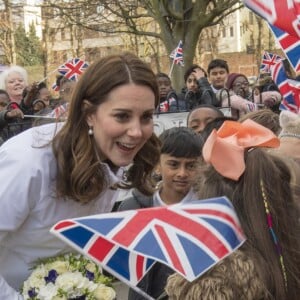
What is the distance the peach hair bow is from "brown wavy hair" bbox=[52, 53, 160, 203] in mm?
468

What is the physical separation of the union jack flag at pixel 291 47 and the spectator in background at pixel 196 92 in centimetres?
368

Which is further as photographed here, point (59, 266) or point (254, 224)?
point (59, 266)

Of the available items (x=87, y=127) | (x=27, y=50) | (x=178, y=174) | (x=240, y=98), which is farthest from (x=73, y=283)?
(x=27, y=50)

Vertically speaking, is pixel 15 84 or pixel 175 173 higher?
pixel 15 84

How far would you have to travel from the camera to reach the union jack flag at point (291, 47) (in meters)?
3.77

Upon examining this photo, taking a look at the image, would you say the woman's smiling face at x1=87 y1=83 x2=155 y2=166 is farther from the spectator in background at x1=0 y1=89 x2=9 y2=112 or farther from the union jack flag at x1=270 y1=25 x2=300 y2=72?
the spectator in background at x1=0 y1=89 x2=9 y2=112

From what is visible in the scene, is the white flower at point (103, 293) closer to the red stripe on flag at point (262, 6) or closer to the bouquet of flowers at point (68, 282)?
the bouquet of flowers at point (68, 282)

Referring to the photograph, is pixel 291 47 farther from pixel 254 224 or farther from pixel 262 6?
pixel 254 224

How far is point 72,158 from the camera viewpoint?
7.91 feet

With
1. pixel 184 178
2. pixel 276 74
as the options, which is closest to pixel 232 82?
pixel 276 74

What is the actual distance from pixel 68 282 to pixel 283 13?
2122mm

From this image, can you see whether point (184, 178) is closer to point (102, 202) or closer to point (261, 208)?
point (102, 202)

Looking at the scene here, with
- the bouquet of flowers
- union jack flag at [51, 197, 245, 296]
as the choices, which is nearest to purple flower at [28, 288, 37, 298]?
the bouquet of flowers

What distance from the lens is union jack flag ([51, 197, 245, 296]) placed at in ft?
5.85
